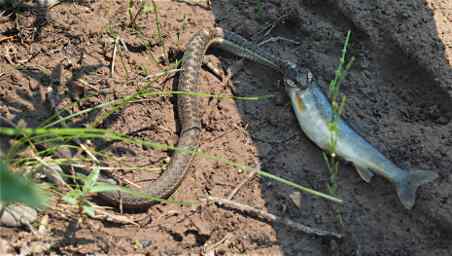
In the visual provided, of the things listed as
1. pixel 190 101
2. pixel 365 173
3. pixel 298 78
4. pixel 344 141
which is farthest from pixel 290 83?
pixel 365 173

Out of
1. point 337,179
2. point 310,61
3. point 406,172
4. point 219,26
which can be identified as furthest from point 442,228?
point 219,26

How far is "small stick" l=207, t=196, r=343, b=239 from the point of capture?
4316 mm

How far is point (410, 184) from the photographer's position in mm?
4434

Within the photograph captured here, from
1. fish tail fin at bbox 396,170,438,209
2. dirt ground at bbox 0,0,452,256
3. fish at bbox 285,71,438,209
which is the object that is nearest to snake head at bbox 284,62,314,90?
fish at bbox 285,71,438,209

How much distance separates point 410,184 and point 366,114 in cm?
94

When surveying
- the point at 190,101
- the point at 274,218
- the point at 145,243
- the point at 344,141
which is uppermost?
the point at 190,101

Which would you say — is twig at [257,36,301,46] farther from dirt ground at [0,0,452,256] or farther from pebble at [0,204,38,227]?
pebble at [0,204,38,227]

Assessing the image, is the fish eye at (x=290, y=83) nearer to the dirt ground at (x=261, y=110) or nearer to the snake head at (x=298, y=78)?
the snake head at (x=298, y=78)

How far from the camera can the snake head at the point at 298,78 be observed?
16.3 ft

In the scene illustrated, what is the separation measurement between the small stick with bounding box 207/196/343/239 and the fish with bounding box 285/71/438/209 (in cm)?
60

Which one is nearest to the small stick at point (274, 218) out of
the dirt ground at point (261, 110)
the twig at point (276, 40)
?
the dirt ground at point (261, 110)

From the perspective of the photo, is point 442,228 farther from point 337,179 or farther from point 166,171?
point 166,171

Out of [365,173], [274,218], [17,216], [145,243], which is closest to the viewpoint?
[17,216]

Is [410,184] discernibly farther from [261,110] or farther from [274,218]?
[261,110]
